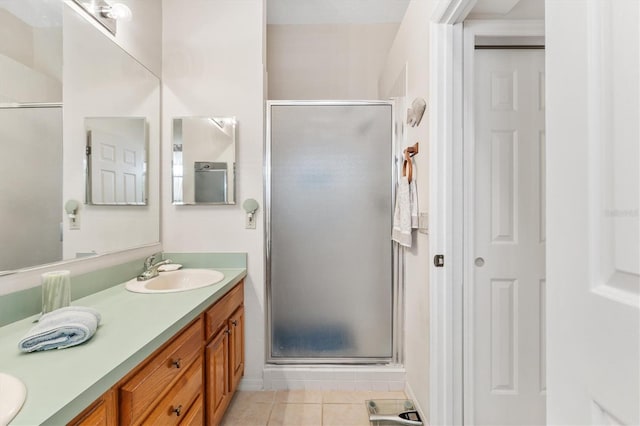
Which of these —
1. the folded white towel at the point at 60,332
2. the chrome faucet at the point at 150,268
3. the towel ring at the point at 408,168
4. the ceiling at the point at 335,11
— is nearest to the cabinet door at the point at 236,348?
the chrome faucet at the point at 150,268

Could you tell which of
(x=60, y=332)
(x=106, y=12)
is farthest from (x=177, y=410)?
(x=106, y=12)

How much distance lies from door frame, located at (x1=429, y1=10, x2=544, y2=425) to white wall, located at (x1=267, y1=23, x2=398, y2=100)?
4.88ft

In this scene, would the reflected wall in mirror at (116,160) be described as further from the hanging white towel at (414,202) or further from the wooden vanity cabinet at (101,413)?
the hanging white towel at (414,202)

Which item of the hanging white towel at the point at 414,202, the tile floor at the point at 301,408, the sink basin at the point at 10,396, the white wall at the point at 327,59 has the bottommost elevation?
the tile floor at the point at 301,408

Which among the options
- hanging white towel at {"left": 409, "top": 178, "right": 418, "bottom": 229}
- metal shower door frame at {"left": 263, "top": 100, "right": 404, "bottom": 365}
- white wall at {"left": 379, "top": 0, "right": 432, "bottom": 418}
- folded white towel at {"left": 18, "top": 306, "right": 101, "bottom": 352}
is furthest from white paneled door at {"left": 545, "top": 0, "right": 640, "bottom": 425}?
metal shower door frame at {"left": 263, "top": 100, "right": 404, "bottom": 365}

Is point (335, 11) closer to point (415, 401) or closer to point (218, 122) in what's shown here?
point (218, 122)

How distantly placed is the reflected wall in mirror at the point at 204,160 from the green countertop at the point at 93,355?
852 millimetres

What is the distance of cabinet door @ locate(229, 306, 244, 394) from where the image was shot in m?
1.69

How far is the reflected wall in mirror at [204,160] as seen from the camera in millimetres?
1977

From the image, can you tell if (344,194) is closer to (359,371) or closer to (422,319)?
(422,319)

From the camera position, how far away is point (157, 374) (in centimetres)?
95

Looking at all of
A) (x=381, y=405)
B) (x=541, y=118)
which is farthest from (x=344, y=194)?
(x=381, y=405)

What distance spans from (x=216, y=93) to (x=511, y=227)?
2.02 meters

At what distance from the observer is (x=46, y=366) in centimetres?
73
